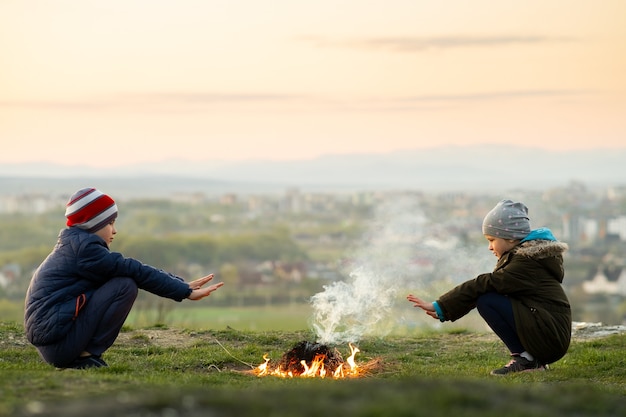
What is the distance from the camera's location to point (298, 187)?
5827 inches

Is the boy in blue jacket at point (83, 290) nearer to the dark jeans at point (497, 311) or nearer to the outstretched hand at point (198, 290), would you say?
the outstretched hand at point (198, 290)

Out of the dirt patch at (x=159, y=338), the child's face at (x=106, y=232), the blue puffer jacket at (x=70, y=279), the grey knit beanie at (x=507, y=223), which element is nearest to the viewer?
the blue puffer jacket at (x=70, y=279)

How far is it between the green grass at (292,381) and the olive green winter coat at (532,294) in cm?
42

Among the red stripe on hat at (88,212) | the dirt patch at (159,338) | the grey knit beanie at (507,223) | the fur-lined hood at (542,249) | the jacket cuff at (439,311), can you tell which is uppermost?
the red stripe on hat at (88,212)

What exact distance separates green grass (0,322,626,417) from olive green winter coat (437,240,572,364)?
1.37 feet

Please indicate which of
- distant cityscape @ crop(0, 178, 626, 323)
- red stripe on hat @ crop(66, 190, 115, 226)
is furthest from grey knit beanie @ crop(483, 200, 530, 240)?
distant cityscape @ crop(0, 178, 626, 323)

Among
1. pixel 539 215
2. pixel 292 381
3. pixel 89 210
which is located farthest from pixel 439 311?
pixel 539 215

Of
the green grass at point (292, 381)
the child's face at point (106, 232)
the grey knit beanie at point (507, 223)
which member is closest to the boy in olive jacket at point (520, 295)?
the grey knit beanie at point (507, 223)

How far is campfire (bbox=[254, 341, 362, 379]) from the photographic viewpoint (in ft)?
37.1

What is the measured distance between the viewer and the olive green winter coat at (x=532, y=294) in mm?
11328

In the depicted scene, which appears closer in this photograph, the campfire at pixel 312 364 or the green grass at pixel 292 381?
the green grass at pixel 292 381

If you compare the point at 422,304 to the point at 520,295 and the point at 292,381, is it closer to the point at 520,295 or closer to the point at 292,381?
the point at 520,295

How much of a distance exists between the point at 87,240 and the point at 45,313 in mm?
824

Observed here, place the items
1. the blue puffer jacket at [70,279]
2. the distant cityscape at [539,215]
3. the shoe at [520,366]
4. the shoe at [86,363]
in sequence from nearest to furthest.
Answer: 1. the blue puffer jacket at [70,279]
2. the shoe at [86,363]
3. the shoe at [520,366]
4. the distant cityscape at [539,215]
